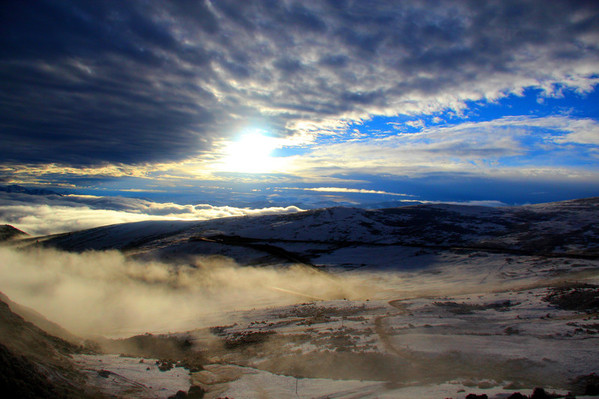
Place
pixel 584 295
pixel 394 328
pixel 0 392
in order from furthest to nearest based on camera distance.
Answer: pixel 584 295 < pixel 394 328 < pixel 0 392

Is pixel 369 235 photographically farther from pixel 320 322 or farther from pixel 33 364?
pixel 33 364

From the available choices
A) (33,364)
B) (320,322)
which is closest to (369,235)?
(320,322)

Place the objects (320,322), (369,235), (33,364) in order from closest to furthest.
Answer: (33,364) < (320,322) < (369,235)

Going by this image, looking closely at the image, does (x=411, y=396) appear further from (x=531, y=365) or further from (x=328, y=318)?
(x=328, y=318)

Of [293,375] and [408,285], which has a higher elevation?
[293,375]

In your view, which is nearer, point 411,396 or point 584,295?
point 411,396

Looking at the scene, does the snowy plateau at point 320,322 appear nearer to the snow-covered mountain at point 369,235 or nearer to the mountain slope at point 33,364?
the mountain slope at point 33,364

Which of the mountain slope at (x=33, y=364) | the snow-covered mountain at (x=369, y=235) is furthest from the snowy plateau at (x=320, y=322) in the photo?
the snow-covered mountain at (x=369, y=235)

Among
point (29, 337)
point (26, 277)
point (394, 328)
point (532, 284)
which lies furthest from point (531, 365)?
point (26, 277)
